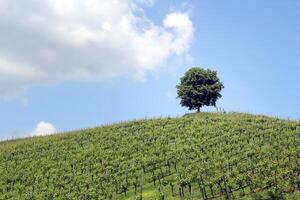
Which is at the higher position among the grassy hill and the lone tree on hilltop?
the lone tree on hilltop

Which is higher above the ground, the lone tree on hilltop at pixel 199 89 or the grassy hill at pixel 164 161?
the lone tree on hilltop at pixel 199 89

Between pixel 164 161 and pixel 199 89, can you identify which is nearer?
pixel 164 161

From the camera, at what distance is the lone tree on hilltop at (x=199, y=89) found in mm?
98688

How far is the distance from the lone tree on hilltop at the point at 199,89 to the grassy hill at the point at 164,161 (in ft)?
33.4

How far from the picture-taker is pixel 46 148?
79438mm

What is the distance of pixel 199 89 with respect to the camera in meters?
98.5

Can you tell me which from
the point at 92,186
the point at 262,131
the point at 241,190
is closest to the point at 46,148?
the point at 92,186

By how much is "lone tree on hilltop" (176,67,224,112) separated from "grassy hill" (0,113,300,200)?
10171 mm

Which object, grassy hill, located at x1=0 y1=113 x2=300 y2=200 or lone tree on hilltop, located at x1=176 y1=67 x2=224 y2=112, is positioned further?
lone tree on hilltop, located at x1=176 y1=67 x2=224 y2=112

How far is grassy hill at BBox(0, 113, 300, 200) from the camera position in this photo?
4625cm

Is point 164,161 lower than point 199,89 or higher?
lower

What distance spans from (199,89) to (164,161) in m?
40.4

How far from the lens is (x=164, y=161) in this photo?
198ft

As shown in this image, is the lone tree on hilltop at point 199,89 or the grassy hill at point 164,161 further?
the lone tree on hilltop at point 199,89
